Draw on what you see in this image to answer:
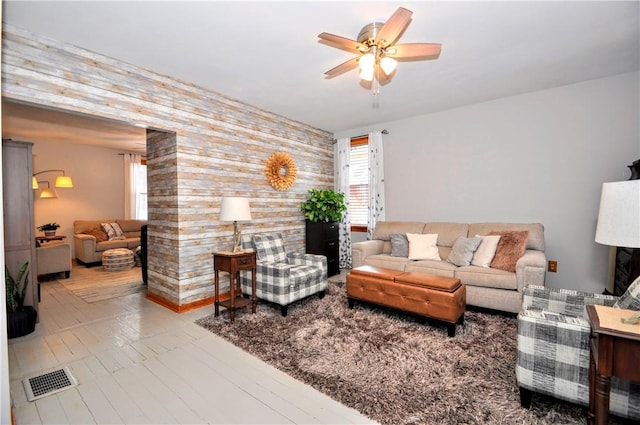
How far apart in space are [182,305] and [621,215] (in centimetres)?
382

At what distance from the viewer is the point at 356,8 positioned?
2.20 metres

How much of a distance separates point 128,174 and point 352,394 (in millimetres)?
7476

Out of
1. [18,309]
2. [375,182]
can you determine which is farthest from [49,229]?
[375,182]

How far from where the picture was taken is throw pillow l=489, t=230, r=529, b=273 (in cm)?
333

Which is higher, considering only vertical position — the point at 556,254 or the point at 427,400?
the point at 556,254

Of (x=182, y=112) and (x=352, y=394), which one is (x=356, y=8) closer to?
(x=182, y=112)

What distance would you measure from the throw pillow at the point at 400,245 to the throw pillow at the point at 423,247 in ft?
0.21

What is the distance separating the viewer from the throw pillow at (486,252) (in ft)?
11.5

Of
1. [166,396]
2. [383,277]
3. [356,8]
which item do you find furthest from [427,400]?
[356,8]

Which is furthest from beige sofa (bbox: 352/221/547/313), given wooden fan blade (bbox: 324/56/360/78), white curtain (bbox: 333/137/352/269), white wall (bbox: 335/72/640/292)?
wooden fan blade (bbox: 324/56/360/78)

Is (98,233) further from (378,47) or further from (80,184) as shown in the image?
(378,47)

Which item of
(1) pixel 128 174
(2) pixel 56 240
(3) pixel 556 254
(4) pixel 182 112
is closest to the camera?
(4) pixel 182 112

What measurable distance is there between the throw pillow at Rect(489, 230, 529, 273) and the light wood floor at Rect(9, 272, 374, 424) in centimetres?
249

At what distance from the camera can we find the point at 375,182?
530 centimetres
